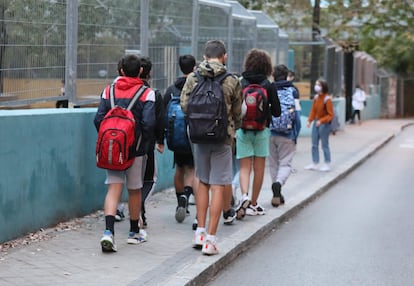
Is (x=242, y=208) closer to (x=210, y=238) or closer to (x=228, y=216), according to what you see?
(x=228, y=216)

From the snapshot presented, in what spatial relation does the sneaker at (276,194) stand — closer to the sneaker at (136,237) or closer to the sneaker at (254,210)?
the sneaker at (254,210)

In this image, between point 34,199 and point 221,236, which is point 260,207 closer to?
point 221,236

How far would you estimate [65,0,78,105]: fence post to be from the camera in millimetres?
9555

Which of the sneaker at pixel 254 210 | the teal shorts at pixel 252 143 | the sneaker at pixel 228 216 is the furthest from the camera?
the sneaker at pixel 254 210

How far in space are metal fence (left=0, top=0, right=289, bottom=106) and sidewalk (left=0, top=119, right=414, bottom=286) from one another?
143 cm

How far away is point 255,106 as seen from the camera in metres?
9.84

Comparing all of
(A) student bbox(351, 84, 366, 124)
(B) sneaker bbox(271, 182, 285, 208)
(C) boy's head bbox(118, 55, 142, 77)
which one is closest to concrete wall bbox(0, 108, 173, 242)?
(C) boy's head bbox(118, 55, 142, 77)

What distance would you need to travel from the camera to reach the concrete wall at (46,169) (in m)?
7.75

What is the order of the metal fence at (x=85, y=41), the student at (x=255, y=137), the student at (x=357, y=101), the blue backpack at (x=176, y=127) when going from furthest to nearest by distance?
1. the student at (x=357, y=101)
2. the student at (x=255, y=137)
3. the blue backpack at (x=176, y=127)
4. the metal fence at (x=85, y=41)

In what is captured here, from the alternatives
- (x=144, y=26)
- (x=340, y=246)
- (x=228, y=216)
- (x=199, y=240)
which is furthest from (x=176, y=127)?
(x=144, y=26)

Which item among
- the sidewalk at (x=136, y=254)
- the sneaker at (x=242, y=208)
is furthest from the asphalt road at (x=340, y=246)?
the sneaker at (x=242, y=208)

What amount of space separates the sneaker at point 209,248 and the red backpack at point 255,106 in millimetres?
2353

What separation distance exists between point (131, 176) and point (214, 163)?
2.44 feet

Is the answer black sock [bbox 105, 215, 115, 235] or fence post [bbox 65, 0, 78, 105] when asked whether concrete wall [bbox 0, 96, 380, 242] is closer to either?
fence post [bbox 65, 0, 78, 105]
